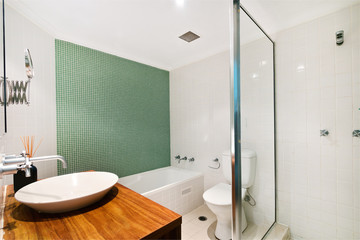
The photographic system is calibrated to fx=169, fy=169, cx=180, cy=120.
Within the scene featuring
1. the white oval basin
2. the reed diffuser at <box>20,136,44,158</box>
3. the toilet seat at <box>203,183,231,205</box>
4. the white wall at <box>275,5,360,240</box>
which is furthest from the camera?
the toilet seat at <box>203,183,231,205</box>

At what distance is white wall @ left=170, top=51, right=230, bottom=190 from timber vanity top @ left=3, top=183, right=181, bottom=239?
5.96 feet

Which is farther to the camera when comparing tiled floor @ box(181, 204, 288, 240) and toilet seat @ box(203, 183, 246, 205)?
toilet seat @ box(203, 183, 246, 205)

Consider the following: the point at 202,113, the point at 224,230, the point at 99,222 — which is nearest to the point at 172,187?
the point at 224,230

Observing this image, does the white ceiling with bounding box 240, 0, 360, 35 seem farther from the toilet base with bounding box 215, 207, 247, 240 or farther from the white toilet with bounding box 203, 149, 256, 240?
the toilet base with bounding box 215, 207, 247, 240

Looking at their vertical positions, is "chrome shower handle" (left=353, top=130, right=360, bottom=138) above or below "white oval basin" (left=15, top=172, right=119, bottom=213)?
above

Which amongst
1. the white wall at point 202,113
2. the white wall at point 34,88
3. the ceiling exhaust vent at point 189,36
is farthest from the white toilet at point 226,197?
the white wall at point 34,88

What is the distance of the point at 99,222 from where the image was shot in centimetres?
78

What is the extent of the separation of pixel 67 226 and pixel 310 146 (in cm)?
211

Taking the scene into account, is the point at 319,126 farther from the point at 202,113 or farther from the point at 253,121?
the point at 202,113

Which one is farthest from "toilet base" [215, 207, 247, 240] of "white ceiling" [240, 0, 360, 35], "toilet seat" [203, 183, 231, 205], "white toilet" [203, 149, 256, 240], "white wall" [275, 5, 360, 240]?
"white ceiling" [240, 0, 360, 35]

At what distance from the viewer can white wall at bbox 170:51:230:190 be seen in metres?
2.53

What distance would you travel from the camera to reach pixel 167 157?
326 centimetres

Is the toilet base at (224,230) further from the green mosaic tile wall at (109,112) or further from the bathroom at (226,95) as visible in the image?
the green mosaic tile wall at (109,112)

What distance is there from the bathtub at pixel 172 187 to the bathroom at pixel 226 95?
2 centimetres
